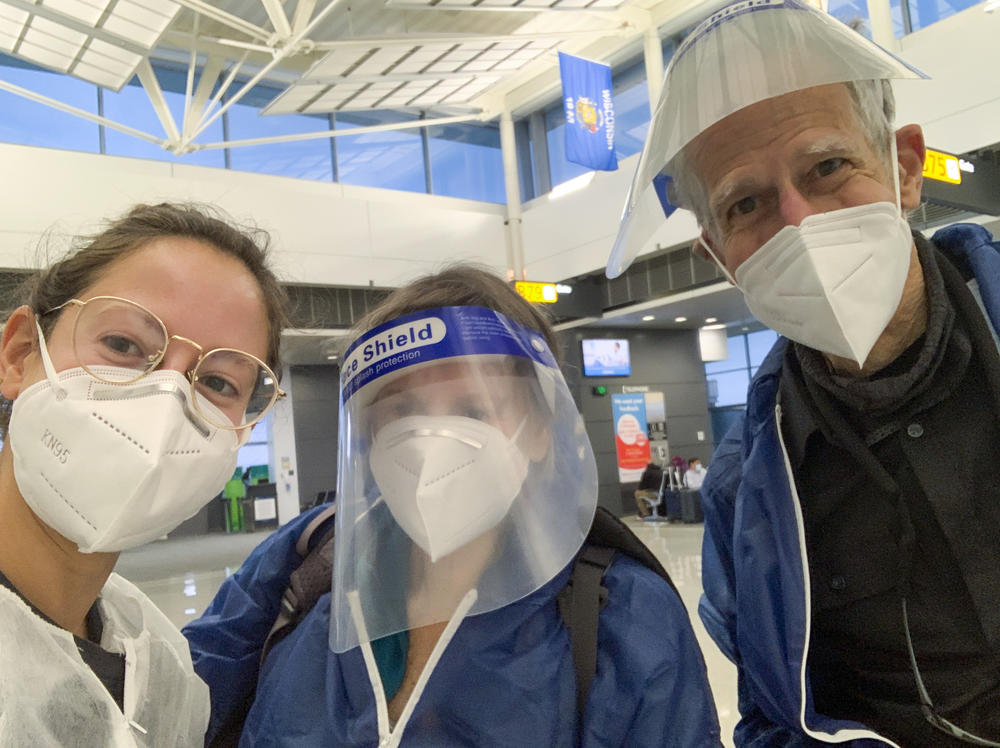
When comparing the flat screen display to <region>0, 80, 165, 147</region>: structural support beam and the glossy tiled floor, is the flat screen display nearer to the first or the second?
the glossy tiled floor

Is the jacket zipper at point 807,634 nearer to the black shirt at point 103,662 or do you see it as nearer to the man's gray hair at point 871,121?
the man's gray hair at point 871,121

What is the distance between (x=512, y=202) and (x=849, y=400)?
39.0 ft

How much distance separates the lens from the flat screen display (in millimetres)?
14297

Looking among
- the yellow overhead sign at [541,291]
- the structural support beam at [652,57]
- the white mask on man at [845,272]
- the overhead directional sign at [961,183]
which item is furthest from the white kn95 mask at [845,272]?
the structural support beam at [652,57]

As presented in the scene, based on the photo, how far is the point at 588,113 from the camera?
9703mm

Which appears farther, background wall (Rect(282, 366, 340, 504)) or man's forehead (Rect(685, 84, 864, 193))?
background wall (Rect(282, 366, 340, 504))

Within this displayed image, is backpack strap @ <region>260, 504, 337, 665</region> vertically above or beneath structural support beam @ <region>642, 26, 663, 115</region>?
beneath

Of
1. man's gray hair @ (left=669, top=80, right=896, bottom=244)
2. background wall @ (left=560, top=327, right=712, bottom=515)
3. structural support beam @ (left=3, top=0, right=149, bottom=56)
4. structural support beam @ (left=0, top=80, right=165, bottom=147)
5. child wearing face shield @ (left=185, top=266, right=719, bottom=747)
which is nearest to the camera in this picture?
child wearing face shield @ (left=185, top=266, right=719, bottom=747)

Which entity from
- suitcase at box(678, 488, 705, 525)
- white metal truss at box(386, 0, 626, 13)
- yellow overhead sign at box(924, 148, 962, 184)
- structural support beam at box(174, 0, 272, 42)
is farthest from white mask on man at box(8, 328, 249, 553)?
suitcase at box(678, 488, 705, 525)

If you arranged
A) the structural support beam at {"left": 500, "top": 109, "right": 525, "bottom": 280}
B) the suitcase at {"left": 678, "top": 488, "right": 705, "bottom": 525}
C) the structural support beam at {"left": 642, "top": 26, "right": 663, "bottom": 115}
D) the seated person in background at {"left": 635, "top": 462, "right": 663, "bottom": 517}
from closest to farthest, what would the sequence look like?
the structural support beam at {"left": 642, "top": 26, "right": 663, "bottom": 115}
the suitcase at {"left": 678, "top": 488, "right": 705, "bottom": 525}
the structural support beam at {"left": 500, "top": 109, "right": 525, "bottom": 280}
the seated person in background at {"left": 635, "top": 462, "right": 663, "bottom": 517}

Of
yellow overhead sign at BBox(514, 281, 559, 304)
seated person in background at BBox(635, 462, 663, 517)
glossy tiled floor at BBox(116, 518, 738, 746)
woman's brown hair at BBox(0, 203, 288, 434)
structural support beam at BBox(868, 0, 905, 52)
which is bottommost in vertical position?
glossy tiled floor at BBox(116, 518, 738, 746)

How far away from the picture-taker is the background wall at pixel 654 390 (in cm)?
1427

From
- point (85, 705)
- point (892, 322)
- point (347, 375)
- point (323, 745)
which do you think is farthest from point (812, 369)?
point (85, 705)

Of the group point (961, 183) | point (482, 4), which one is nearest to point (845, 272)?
point (961, 183)
